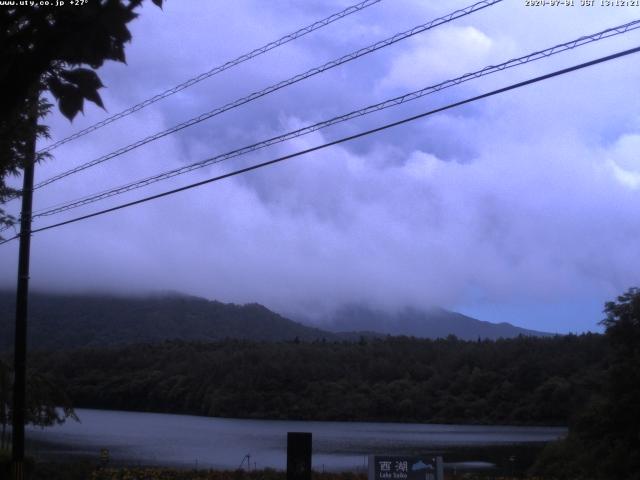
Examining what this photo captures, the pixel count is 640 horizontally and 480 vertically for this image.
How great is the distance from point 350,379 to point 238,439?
29.0 meters

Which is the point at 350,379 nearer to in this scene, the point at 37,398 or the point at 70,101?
the point at 37,398

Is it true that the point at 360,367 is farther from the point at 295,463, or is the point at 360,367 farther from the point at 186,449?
the point at 295,463

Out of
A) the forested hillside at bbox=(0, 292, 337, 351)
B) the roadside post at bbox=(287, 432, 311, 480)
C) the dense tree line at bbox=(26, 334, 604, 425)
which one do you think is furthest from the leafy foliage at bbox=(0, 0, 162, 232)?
the forested hillside at bbox=(0, 292, 337, 351)

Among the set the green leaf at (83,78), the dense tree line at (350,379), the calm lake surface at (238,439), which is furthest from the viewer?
the dense tree line at (350,379)

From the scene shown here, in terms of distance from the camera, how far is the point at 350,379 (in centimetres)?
7875

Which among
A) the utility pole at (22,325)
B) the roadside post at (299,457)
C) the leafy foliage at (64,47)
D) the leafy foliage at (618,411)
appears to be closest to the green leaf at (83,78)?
the leafy foliage at (64,47)

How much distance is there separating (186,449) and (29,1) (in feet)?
137

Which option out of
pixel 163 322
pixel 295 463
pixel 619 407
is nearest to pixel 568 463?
pixel 619 407

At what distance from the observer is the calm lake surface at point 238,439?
3719cm

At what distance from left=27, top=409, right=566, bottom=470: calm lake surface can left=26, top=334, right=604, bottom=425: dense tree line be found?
7.97 feet

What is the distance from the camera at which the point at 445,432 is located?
194 ft

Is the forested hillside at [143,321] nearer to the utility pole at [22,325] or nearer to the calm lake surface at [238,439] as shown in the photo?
the calm lake surface at [238,439]

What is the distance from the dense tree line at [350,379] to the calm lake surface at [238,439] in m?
A: 2.43

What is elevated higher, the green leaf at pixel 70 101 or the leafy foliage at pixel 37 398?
the green leaf at pixel 70 101
